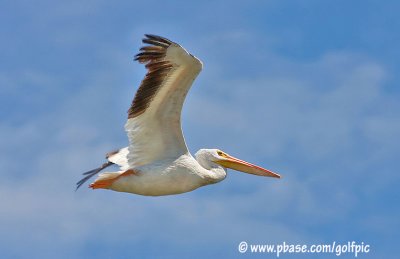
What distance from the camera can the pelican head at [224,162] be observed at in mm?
22297

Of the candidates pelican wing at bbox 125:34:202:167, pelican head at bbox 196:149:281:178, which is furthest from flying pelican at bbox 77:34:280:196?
pelican head at bbox 196:149:281:178

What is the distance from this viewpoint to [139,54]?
2073 centimetres

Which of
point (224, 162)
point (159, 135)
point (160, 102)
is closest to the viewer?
point (160, 102)

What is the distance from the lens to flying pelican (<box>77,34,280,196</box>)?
815 inches

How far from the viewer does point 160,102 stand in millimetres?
20984

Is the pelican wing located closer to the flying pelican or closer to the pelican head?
the flying pelican

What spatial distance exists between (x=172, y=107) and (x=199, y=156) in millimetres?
1553

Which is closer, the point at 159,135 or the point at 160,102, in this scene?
the point at 160,102

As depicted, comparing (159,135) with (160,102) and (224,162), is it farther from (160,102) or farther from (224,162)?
(224,162)

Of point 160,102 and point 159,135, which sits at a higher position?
point 160,102

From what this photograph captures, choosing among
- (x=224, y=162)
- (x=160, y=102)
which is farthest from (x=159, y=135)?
(x=224, y=162)

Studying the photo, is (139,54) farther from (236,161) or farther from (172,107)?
(236,161)

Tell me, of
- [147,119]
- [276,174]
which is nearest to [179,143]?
[147,119]

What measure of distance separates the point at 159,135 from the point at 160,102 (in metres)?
0.62
